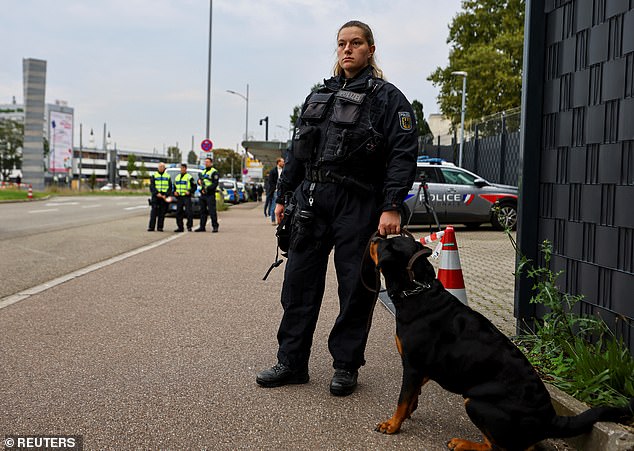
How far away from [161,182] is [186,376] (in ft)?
41.9

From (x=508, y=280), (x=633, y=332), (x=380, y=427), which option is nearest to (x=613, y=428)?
(x=633, y=332)

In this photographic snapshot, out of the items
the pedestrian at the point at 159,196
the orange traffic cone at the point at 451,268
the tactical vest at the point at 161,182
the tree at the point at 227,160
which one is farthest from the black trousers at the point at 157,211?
the tree at the point at 227,160

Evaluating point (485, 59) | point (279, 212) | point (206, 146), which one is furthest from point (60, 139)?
point (279, 212)

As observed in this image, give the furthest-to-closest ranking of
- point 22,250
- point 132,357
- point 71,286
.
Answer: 1. point 22,250
2. point 71,286
3. point 132,357

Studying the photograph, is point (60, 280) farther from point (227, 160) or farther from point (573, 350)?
point (227, 160)

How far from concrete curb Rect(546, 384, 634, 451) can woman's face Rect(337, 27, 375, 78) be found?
2.20m

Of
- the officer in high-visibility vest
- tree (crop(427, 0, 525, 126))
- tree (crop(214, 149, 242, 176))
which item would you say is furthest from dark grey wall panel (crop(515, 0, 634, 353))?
tree (crop(214, 149, 242, 176))

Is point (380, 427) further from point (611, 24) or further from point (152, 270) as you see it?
point (152, 270)

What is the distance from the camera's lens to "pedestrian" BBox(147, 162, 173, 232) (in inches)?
629

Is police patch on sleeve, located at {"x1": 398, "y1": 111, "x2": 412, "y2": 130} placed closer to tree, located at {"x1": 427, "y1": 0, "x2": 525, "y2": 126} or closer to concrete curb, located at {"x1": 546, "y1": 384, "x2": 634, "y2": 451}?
concrete curb, located at {"x1": 546, "y1": 384, "x2": 634, "y2": 451}

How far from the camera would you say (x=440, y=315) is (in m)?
3.04

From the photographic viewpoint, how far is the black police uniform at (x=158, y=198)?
1599 centimetres

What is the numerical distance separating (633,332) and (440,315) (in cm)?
114

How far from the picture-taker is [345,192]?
369 cm
